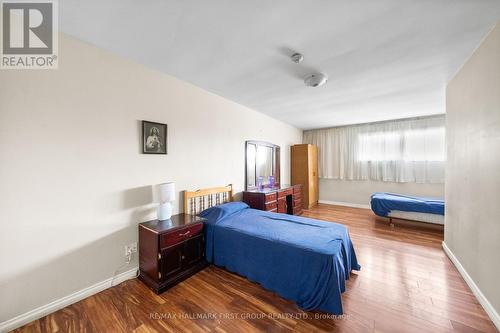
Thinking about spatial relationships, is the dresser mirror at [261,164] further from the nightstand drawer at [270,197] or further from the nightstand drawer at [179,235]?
the nightstand drawer at [179,235]

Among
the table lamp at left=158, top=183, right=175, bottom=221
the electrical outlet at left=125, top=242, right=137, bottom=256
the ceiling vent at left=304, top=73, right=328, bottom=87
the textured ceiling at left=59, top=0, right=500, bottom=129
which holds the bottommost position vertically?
the electrical outlet at left=125, top=242, right=137, bottom=256

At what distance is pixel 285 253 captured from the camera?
181 centimetres

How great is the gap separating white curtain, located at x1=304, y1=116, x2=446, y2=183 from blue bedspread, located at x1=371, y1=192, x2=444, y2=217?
1.08 meters

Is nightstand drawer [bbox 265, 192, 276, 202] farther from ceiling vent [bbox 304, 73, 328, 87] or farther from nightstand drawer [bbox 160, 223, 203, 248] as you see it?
ceiling vent [bbox 304, 73, 328, 87]

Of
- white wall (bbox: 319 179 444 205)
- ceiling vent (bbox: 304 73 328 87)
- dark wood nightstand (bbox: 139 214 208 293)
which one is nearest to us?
dark wood nightstand (bbox: 139 214 208 293)

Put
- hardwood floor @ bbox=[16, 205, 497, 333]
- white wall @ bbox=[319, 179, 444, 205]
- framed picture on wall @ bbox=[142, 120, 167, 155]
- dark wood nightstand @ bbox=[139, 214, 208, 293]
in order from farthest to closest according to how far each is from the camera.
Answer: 1. white wall @ bbox=[319, 179, 444, 205]
2. framed picture on wall @ bbox=[142, 120, 167, 155]
3. dark wood nightstand @ bbox=[139, 214, 208, 293]
4. hardwood floor @ bbox=[16, 205, 497, 333]

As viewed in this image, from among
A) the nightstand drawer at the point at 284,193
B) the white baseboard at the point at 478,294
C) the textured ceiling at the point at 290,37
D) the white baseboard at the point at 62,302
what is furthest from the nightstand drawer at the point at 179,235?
the white baseboard at the point at 478,294

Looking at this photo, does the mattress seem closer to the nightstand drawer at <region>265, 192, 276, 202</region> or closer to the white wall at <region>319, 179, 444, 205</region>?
the white wall at <region>319, 179, 444, 205</region>

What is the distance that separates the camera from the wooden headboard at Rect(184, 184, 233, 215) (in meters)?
2.61

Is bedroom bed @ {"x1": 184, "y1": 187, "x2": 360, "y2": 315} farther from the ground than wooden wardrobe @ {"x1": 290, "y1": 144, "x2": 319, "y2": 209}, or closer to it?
closer to it

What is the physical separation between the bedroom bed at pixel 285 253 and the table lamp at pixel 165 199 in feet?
1.21

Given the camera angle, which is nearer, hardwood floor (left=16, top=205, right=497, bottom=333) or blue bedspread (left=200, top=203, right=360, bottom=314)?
hardwood floor (left=16, top=205, right=497, bottom=333)

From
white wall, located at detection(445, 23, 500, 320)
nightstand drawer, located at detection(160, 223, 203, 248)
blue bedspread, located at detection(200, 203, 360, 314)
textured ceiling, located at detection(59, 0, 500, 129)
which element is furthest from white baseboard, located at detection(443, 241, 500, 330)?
nightstand drawer, located at detection(160, 223, 203, 248)

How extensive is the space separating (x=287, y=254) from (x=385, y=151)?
15.6 ft
